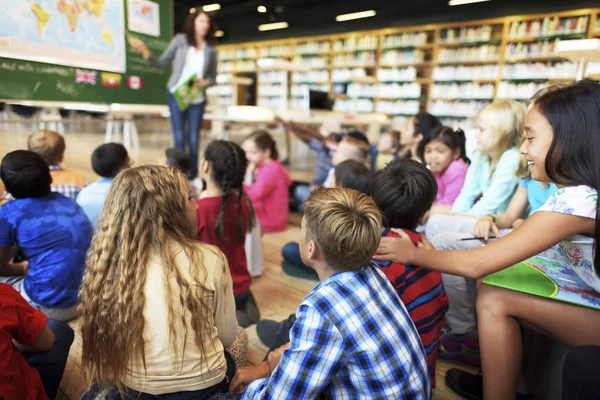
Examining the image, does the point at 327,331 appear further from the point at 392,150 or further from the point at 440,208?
the point at 392,150

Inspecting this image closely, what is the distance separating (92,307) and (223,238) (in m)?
0.83

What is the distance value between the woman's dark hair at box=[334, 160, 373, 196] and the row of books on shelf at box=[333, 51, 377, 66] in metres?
6.25

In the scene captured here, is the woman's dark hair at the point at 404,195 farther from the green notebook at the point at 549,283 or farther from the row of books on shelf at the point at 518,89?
the row of books on shelf at the point at 518,89

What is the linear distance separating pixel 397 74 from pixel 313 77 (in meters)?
2.00

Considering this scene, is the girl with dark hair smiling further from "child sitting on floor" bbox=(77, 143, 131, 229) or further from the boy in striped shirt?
"child sitting on floor" bbox=(77, 143, 131, 229)

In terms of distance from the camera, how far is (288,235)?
2.87 meters

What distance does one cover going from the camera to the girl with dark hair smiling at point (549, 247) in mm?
929

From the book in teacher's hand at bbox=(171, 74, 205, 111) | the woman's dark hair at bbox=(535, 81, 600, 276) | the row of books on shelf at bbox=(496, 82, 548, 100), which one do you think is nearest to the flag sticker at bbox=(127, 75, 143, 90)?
the book in teacher's hand at bbox=(171, 74, 205, 111)

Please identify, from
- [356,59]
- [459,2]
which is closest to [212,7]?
[356,59]

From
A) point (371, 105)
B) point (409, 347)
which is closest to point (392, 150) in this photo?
point (409, 347)

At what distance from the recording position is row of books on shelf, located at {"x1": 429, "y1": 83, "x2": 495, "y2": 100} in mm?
6504

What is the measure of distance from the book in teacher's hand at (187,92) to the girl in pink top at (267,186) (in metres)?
0.60

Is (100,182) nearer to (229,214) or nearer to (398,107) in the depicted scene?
(229,214)

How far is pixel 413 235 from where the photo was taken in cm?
118
